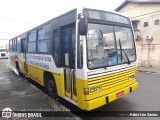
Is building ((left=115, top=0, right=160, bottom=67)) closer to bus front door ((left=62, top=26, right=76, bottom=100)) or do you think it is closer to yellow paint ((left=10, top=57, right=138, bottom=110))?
yellow paint ((left=10, top=57, right=138, bottom=110))

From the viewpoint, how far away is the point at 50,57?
6.43 m

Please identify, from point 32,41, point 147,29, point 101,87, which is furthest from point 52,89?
point 147,29

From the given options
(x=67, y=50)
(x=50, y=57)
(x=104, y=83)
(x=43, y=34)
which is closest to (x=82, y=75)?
(x=104, y=83)

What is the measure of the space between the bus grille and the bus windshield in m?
0.32

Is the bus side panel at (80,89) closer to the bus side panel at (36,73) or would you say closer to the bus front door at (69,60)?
the bus front door at (69,60)

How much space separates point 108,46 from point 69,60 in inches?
47.8

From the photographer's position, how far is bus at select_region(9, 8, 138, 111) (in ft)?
15.2

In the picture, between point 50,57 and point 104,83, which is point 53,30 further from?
point 104,83

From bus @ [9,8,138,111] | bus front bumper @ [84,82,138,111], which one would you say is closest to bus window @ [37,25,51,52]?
bus @ [9,8,138,111]

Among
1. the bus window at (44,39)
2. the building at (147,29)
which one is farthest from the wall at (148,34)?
the bus window at (44,39)

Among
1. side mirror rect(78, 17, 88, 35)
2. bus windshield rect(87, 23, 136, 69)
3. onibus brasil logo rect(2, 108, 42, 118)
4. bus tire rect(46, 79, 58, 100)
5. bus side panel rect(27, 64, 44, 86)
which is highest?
side mirror rect(78, 17, 88, 35)

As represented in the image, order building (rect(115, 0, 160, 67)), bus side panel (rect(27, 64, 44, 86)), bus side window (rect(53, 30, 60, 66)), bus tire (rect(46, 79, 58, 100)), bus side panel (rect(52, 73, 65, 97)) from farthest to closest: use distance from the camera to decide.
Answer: building (rect(115, 0, 160, 67))
bus side panel (rect(27, 64, 44, 86))
bus tire (rect(46, 79, 58, 100))
bus side window (rect(53, 30, 60, 66))
bus side panel (rect(52, 73, 65, 97))

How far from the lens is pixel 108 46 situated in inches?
204

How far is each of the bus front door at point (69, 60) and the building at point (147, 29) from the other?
13.1 metres
